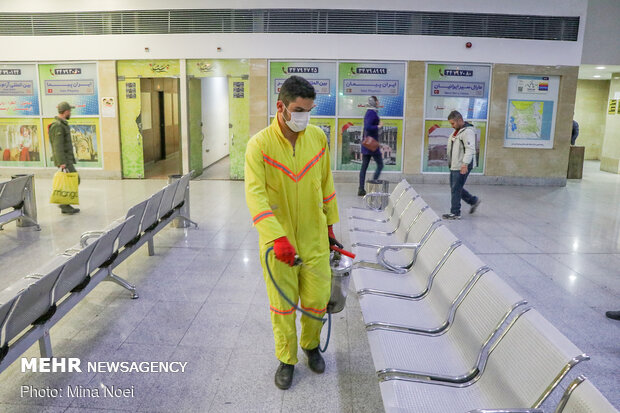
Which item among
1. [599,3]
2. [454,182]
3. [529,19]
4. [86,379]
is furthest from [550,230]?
[599,3]

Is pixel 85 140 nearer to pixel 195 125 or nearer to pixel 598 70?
pixel 195 125

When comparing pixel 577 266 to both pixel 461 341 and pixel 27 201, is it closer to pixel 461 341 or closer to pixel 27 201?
pixel 461 341

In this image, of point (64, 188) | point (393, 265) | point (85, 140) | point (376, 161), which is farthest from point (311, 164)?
point (85, 140)

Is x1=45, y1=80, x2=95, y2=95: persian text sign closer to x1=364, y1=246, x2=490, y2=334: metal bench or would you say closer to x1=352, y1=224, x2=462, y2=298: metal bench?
x1=352, y1=224, x2=462, y2=298: metal bench

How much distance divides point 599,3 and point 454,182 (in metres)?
7.04

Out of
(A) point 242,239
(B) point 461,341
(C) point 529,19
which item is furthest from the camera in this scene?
(C) point 529,19

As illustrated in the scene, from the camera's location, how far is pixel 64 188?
7.55 m

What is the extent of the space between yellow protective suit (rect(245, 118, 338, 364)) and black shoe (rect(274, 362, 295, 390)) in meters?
0.05

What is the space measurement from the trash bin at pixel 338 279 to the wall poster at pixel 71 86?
9.70m

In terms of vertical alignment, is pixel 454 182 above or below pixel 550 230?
above

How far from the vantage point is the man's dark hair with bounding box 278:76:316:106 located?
2.96 m

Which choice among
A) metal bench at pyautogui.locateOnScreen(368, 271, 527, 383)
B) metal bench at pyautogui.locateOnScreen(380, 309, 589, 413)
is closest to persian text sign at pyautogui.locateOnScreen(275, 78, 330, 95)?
metal bench at pyautogui.locateOnScreen(368, 271, 527, 383)

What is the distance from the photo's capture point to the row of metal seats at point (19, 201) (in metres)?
6.36

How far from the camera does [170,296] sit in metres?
4.61
